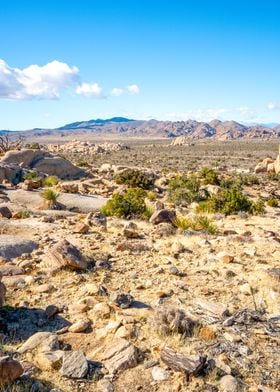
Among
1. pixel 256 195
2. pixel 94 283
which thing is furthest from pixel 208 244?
pixel 256 195

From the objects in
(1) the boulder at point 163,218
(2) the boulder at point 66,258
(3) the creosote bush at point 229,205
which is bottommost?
(3) the creosote bush at point 229,205

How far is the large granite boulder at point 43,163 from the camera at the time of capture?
2811 cm

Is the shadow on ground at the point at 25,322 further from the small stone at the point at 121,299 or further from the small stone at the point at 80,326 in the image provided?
the small stone at the point at 121,299

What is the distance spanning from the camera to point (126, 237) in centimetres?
1036

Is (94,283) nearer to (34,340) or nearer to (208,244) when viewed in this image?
(34,340)

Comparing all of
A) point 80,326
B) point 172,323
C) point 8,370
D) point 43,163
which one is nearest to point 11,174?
point 43,163

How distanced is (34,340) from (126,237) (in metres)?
5.31

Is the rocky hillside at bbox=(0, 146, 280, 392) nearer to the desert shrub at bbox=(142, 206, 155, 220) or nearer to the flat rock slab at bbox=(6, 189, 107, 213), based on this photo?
the desert shrub at bbox=(142, 206, 155, 220)

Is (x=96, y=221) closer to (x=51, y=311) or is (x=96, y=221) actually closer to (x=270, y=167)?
(x=51, y=311)

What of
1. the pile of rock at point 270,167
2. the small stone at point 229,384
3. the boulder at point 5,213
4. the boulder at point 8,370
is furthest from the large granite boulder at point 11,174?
the pile of rock at point 270,167

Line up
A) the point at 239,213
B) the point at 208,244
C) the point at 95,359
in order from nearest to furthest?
1. the point at 95,359
2. the point at 208,244
3. the point at 239,213

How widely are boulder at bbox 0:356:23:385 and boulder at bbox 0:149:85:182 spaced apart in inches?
965

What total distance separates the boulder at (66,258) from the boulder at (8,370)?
134 inches

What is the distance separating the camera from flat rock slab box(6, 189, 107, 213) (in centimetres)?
1606
